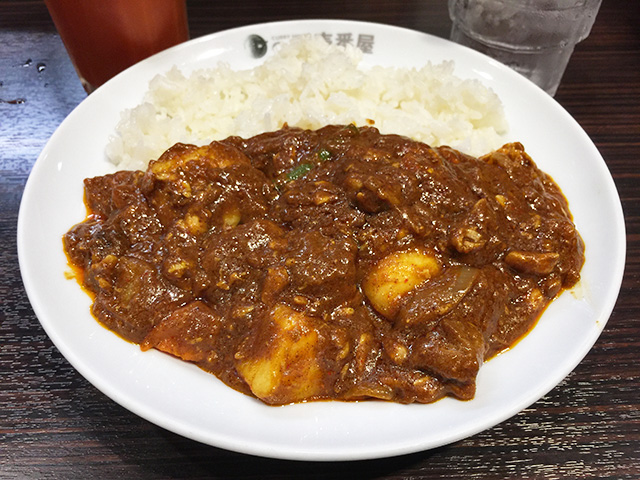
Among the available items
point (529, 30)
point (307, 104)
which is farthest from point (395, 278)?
point (529, 30)

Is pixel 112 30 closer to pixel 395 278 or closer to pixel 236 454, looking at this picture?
pixel 395 278

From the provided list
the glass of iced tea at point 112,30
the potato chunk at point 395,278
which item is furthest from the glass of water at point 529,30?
the potato chunk at point 395,278

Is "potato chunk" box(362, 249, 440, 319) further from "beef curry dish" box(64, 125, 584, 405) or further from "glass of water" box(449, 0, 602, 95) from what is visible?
"glass of water" box(449, 0, 602, 95)

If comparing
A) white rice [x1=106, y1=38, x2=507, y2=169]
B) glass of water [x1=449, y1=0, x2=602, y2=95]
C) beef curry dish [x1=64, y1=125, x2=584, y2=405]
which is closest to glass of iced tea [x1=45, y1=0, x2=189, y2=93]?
white rice [x1=106, y1=38, x2=507, y2=169]

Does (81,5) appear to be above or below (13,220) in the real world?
above

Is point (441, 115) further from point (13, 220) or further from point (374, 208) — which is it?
point (13, 220)

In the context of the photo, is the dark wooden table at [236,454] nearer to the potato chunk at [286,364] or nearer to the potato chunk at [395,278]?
the potato chunk at [286,364]

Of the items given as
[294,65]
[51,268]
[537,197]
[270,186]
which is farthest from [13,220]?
[537,197]
